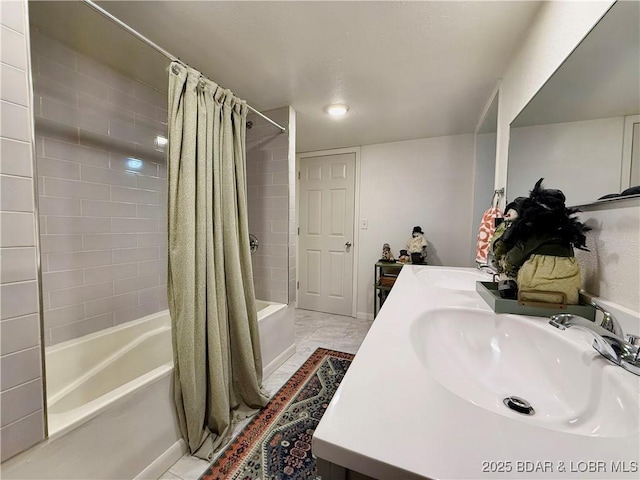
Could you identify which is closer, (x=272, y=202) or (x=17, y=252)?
(x=17, y=252)

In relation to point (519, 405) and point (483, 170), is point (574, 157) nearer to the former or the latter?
point (519, 405)

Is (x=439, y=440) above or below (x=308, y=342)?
above

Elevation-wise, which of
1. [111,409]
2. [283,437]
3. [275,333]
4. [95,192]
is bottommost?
[283,437]

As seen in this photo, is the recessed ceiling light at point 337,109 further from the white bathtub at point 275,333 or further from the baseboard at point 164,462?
the baseboard at point 164,462

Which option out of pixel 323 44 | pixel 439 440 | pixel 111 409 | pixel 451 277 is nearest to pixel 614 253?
pixel 439 440

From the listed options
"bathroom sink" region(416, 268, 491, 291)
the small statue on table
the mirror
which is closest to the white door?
the small statue on table

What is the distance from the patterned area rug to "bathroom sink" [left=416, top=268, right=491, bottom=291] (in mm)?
969

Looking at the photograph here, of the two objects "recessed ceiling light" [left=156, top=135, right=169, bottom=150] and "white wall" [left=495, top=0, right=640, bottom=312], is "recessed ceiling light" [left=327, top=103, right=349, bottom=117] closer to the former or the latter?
"white wall" [left=495, top=0, right=640, bottom=312]

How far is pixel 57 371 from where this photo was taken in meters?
1.26

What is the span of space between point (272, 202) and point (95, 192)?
110 centimetres

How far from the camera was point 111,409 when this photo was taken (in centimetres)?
95

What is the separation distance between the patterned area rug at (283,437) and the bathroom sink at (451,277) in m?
0.97

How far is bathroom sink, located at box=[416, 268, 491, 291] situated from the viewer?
1350 mm

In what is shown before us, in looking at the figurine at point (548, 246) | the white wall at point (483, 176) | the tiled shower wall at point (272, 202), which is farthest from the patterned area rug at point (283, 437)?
the white wall at point (483, 176)
